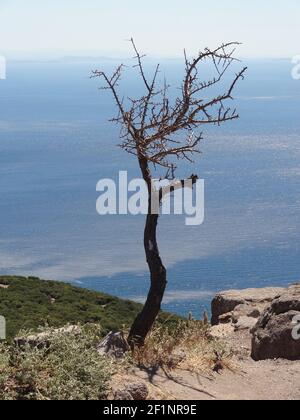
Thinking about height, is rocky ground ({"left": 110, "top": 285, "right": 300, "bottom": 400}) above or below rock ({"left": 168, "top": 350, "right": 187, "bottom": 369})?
below

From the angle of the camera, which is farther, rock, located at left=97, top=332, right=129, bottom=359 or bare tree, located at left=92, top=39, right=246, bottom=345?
bare tree, located at left=92, top=39, right=246, bottom=345

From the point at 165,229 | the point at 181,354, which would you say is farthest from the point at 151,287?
the point at 165,229

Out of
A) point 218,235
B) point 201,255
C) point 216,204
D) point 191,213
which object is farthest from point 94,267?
point 216,204

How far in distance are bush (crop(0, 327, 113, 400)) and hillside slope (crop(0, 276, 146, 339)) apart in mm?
19119

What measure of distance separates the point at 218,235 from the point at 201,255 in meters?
10.8

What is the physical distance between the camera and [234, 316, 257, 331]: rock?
48.1ft

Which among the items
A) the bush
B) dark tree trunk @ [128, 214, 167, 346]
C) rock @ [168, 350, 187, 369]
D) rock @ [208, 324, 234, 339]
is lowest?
rock @ [208, 324, 234, 339]

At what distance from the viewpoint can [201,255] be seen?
111000 millimetres

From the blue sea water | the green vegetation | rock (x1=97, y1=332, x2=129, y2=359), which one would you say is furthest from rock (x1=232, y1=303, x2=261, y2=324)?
the blue sea water

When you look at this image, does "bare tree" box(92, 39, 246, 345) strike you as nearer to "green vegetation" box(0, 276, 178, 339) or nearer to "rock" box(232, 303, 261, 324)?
"rock" box(232, 303, 261, 324)

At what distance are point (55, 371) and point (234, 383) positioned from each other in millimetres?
2690

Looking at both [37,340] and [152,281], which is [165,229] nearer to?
[152,281]

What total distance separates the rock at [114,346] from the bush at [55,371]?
697 millimetres

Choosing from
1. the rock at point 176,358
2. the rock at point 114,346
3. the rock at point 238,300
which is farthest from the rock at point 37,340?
the rock at point 238,300
